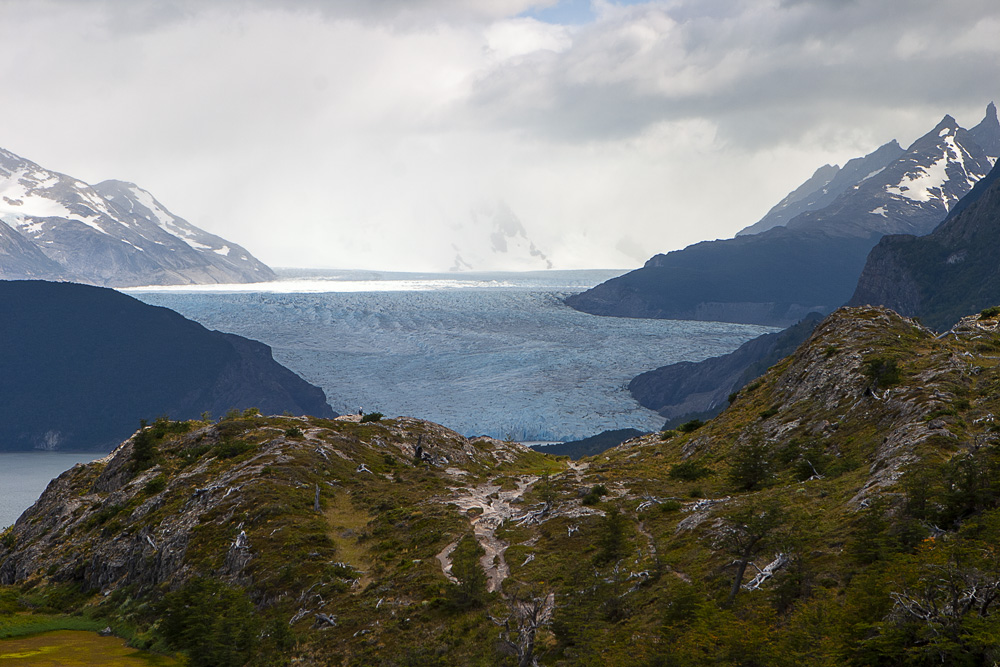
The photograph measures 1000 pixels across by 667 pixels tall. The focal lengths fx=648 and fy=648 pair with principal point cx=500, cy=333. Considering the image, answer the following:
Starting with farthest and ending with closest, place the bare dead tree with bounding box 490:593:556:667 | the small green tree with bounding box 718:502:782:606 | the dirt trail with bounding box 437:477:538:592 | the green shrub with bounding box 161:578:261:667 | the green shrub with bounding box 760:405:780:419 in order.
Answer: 1. the green shrub with bounding box 760:405:780:419
2. the dirt trail with bounding box 437:477:538:592
3. the green shrub with bounding box 161:578:261:667
4. the small green tree with bounding box 718:502:782:606
5. the bare dead tree with bounding box 490:593:556:667

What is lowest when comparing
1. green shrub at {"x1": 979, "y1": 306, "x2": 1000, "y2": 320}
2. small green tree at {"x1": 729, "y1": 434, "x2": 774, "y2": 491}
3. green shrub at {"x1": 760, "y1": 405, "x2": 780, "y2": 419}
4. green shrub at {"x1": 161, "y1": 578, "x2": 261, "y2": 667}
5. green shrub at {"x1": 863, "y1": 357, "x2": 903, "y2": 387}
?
green shrub at {"x1": 161, "y1": 578, "x2": 261, "y2": 667}

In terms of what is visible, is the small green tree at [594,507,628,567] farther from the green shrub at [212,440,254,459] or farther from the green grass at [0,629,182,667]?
the green shrub at [212,440,254,459]

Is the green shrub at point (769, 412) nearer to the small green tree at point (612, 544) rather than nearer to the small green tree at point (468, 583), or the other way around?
the small green tree at point (612, 544)

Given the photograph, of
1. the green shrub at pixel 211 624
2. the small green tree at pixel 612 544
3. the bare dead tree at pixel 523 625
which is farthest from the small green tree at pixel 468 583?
the green shrub at pixel 211 624

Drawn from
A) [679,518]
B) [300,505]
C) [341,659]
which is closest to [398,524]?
[300,505]

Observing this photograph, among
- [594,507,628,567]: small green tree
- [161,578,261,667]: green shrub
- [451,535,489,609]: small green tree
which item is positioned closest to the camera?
[161,578,261,667]: green shrub

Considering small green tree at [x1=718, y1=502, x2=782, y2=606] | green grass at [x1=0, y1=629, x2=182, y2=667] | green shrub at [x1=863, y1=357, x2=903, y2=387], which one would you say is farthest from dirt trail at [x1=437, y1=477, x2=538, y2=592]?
green shrub at [x1=863, y1=357, x2=903, y2=387]

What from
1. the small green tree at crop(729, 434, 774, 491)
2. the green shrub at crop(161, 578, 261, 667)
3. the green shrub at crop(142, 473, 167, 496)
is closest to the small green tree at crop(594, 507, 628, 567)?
the small green tree at crop(729, 434, 774, 491)

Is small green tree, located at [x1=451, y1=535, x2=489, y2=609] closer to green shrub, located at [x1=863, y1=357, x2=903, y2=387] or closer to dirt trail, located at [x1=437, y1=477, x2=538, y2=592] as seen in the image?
dirt trail, located at [x1=437, y1=477, x2=538, y2=592]

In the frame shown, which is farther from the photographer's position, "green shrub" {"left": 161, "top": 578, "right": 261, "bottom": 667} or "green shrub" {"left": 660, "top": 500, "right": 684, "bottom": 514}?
"green shrub" {"left": 660, "top": 500, "right": 684, "bottom": 514}

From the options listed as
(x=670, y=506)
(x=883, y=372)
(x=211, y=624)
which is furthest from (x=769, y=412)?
(x=211, y=624)

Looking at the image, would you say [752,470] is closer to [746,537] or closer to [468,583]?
[746,537]

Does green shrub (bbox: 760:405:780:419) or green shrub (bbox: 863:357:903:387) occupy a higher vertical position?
green shrub (bbox: 863:357:903:387)
